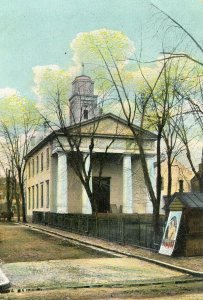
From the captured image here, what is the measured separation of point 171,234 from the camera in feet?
46.4

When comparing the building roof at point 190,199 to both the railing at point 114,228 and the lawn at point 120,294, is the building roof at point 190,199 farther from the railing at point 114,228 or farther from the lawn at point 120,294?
the lawn at point 120,294

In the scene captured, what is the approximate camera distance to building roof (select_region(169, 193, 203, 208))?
13.8 m

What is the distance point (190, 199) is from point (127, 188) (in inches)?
1235

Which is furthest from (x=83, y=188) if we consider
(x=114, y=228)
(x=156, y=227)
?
(x=156, y=227)

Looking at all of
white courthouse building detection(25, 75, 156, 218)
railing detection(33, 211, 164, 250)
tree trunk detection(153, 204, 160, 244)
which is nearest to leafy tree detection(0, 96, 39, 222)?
white courthouse building detection(25, 75, 156, 218)

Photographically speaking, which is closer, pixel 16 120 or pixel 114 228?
pixel 114 228

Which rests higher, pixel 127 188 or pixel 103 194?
pixel 127 188

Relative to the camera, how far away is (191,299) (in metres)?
8.00

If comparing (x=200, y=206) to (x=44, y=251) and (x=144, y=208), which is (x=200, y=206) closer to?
(x=44, y=251)

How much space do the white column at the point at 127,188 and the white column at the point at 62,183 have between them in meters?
5.45

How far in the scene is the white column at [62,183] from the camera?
142 feet

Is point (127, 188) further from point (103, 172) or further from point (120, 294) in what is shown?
point (120, 294)

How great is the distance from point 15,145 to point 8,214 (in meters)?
8.50

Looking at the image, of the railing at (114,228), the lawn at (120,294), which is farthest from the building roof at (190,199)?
the lawn at (120,294)
